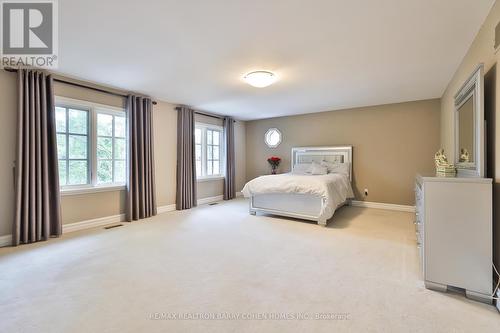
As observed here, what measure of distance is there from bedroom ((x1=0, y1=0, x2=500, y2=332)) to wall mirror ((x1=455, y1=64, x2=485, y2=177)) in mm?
23

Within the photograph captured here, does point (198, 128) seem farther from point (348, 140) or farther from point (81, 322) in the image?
point (81, 322)

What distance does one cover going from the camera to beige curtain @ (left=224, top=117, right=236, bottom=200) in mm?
6551

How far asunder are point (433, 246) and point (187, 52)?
3.12m

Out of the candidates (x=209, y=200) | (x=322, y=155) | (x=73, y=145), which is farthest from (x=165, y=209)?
(x=322, y=155)

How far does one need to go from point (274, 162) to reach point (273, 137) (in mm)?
821

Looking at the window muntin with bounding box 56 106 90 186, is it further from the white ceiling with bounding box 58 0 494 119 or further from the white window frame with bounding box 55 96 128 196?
the white ceiling with bounding box 58 0 494 119

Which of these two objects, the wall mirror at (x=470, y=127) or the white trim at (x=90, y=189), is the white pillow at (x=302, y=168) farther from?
the white trim at (x=90, y=189)

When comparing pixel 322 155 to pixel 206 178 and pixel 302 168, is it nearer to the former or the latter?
pixel 302 168


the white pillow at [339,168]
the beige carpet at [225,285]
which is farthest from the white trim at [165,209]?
the white pillow at [339,168]

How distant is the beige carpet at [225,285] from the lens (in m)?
1.60

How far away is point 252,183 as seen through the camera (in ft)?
15.4

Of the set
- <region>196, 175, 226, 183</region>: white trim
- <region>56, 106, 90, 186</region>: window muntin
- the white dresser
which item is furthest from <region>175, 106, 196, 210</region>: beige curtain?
the white dresser

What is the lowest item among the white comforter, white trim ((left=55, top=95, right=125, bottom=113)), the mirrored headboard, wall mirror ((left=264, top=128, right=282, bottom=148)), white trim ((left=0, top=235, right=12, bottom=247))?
white trim ((left=0, top=235, right=12, bottom=247))

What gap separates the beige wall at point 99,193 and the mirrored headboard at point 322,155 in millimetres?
2264
